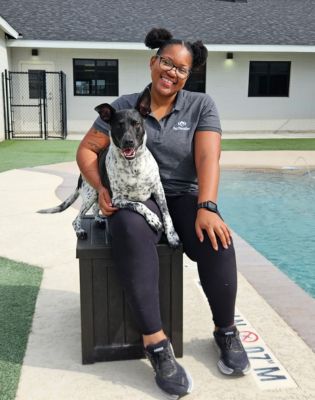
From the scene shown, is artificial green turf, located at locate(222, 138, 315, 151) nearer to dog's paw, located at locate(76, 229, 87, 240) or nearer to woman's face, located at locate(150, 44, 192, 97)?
woman's face, located at locate(150, 44, 192, 97)

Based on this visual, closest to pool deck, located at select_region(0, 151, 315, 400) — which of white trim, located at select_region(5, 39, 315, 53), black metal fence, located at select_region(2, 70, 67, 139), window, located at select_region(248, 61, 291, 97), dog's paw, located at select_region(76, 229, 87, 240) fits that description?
dog's paw, located at select_region(76, 229, 87, 240)

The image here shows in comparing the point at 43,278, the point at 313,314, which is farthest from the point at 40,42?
the point at 313,314

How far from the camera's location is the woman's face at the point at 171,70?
266 cm

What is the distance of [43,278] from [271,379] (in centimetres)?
193

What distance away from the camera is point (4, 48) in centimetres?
1563

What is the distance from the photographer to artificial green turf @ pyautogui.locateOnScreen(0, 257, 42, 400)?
91.8 inches

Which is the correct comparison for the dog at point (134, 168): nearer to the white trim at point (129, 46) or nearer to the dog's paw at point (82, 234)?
the dog's paw at point (82, 234)

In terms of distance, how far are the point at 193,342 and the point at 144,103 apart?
1.30 metres

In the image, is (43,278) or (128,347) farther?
(43,278)

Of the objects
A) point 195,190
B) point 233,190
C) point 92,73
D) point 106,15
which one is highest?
point 106,15

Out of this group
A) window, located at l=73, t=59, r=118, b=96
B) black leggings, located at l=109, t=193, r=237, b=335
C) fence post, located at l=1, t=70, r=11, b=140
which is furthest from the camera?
window, located at l=73, t=59, r=118, b=96

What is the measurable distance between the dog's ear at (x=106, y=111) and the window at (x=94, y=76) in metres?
15.6

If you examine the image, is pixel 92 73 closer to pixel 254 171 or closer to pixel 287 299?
pixel 254 171

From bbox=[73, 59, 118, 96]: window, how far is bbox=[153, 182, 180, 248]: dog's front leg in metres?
15.8
